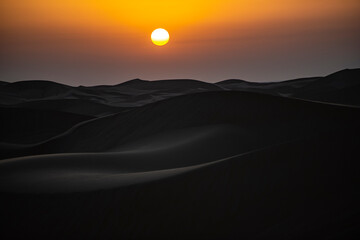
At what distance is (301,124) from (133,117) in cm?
1053

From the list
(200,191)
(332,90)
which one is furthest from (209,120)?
(332,90)

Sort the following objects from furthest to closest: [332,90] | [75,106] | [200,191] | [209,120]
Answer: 1. [332,90]
2. [75,106]
3. [209,120]
4. [200,191]

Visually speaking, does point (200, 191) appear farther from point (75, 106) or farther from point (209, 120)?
point (75, 106)

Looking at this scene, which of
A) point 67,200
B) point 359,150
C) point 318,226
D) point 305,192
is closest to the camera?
point 318,226

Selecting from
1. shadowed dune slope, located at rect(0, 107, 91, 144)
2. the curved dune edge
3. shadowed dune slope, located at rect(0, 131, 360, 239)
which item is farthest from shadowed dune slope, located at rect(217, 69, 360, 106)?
the curved dune edge

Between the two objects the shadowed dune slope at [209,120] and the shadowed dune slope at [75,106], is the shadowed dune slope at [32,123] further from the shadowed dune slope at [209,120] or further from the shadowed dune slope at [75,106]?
the shadowed dune slope at [209,120]

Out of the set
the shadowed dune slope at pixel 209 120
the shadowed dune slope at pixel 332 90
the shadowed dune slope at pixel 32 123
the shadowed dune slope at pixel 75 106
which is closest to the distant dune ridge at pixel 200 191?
the shadowed dune slope at pixel 209 120

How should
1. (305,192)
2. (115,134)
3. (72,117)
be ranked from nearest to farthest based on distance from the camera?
(305,192), (115,134), (72,117)

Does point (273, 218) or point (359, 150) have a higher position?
point (359, 150)

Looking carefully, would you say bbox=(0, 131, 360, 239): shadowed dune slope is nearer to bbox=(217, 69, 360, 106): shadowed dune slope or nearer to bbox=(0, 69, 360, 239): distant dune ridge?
bbox=(0, 69, 360, 239): distant dune ridge

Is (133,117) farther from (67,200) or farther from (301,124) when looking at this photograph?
(67,200)

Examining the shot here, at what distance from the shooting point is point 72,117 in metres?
33.6

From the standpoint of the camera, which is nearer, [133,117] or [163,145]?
[163,145]

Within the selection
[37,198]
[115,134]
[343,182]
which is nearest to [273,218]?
[343,182]
